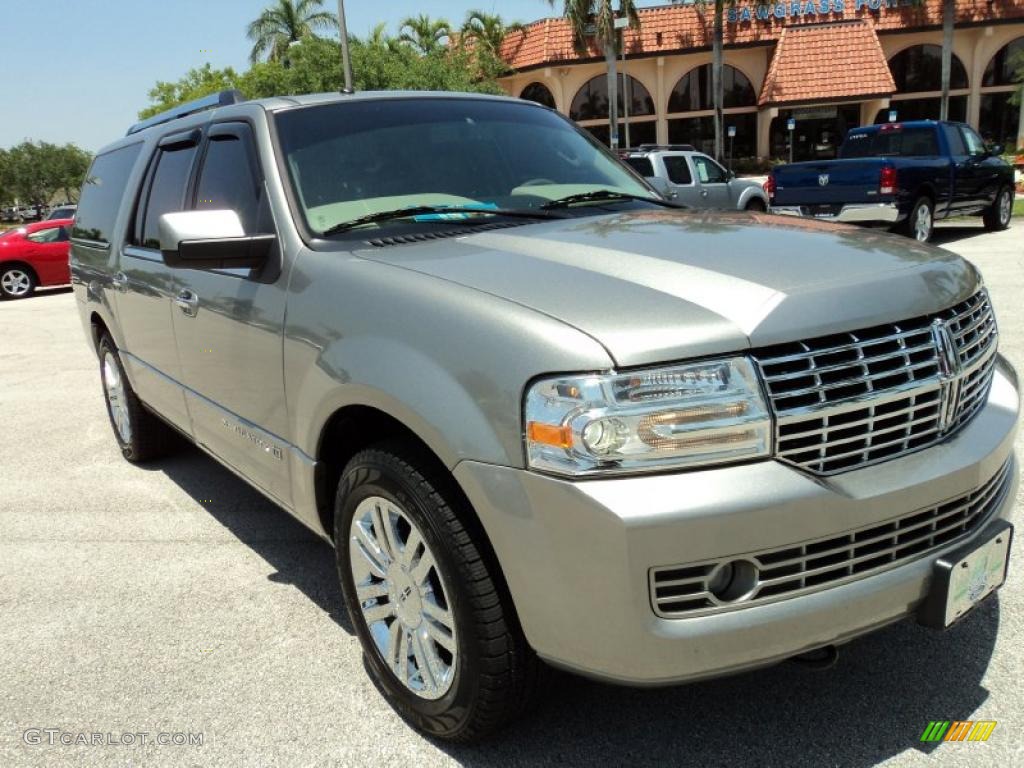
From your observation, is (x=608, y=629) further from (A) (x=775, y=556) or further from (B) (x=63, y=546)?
(B) (x=63, y=546)

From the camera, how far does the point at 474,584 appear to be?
7.06ft

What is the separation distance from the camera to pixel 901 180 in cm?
1224

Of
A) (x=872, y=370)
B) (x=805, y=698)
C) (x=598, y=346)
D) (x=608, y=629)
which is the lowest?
(x=805, y=698)

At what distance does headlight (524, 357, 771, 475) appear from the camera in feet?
6.31

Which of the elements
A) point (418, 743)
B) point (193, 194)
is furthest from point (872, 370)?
point (193, 194)

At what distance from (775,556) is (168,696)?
6.62ft

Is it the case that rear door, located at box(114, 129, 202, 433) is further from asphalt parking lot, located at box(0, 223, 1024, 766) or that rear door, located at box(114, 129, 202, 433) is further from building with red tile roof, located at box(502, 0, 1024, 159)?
building with red tile roof, located at box(502, 0, 1024, 159)

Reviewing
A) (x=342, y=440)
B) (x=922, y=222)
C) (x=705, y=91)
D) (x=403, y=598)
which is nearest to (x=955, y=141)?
(x=922, y=222)

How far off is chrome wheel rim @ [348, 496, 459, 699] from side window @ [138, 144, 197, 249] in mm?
1984

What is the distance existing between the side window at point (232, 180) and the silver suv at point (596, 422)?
3 centimetres

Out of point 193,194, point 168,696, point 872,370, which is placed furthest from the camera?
point 193,194

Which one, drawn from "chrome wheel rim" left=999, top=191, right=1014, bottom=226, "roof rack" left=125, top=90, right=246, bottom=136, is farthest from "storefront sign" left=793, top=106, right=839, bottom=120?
"roof rack" left=125, top=90, right=246, bottom=136

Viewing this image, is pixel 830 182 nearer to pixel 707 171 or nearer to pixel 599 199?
pixel 707 171

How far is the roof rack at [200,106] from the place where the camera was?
4.16m
